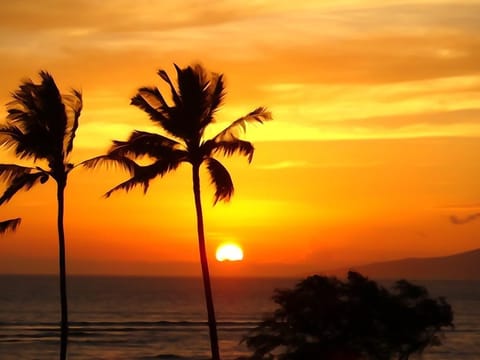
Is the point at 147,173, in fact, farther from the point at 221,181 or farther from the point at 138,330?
the point at 138,330

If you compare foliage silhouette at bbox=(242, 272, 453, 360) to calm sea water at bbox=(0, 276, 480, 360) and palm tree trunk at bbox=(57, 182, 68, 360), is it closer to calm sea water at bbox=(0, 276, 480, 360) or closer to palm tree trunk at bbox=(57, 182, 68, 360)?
palm tree trunk at bbox=(57, 182, 68, 360)

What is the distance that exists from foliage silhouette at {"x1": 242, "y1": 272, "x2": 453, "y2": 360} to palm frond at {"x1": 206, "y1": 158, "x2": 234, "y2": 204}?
3.49 m

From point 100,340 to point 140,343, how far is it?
4.29m

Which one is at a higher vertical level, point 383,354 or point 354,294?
Result: point 354,294

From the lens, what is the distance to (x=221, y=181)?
31859 mm

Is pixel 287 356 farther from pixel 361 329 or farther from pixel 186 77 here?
pixel 186 77

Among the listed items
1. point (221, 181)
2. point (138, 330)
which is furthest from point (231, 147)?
point (138, 330)

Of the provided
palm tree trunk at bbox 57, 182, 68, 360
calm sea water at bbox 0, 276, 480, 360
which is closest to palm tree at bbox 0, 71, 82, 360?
palm tree trunk at bbox 57, 182, 68, 360

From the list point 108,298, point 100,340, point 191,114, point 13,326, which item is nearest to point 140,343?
point 100,340

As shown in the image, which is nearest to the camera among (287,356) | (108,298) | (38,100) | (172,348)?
(287,356)

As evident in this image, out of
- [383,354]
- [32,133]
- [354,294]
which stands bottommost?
[383,354]

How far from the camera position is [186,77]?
3272 centimetres

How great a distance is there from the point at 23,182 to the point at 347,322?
1092 centimetres

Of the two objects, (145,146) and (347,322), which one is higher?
(145,146)
